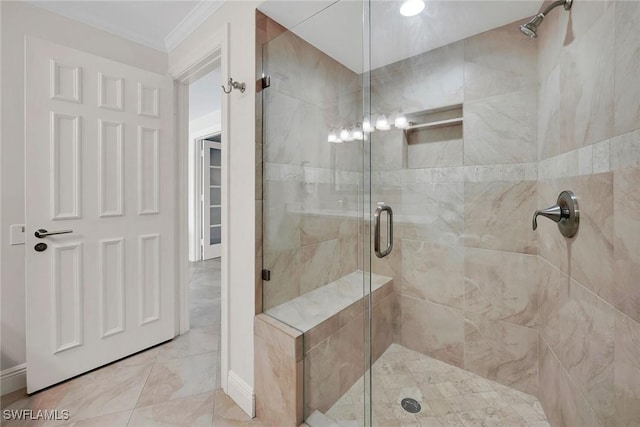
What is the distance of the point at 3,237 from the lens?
1595 millimetres

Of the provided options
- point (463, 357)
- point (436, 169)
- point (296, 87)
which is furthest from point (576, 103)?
point (463, 357)

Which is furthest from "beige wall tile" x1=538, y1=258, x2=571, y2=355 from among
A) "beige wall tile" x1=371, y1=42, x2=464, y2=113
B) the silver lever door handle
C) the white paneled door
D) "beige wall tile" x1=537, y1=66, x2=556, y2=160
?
the silver lever door handle

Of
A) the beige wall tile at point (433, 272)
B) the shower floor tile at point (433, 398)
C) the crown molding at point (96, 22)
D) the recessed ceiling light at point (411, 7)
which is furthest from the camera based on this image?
the crown molding at point (96, 22)

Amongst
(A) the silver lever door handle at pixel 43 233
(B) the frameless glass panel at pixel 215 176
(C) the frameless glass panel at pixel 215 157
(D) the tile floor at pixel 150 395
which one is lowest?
(D) the tile floor at pixel 150 395

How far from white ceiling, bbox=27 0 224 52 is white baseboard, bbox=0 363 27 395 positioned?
7.29 ft

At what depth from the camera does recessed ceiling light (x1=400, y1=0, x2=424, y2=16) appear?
56.9 inches

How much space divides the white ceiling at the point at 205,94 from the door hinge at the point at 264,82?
4.84 ft

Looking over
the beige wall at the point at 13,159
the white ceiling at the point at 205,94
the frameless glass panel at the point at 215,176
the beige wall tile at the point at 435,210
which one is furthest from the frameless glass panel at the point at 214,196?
the beige wall tile at the point at 435,210

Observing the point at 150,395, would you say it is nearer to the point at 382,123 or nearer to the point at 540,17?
the point at 382,123

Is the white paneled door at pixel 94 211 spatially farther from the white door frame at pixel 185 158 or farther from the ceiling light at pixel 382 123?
the ceiling light at pixel 382 123

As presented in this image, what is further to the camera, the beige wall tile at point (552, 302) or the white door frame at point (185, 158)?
the white door frame at point (185, 158)

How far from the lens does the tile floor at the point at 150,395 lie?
1.43 m

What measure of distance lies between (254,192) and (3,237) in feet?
4.94

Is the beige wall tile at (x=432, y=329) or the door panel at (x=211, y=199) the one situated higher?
the door panel at (x=211, y=199)
